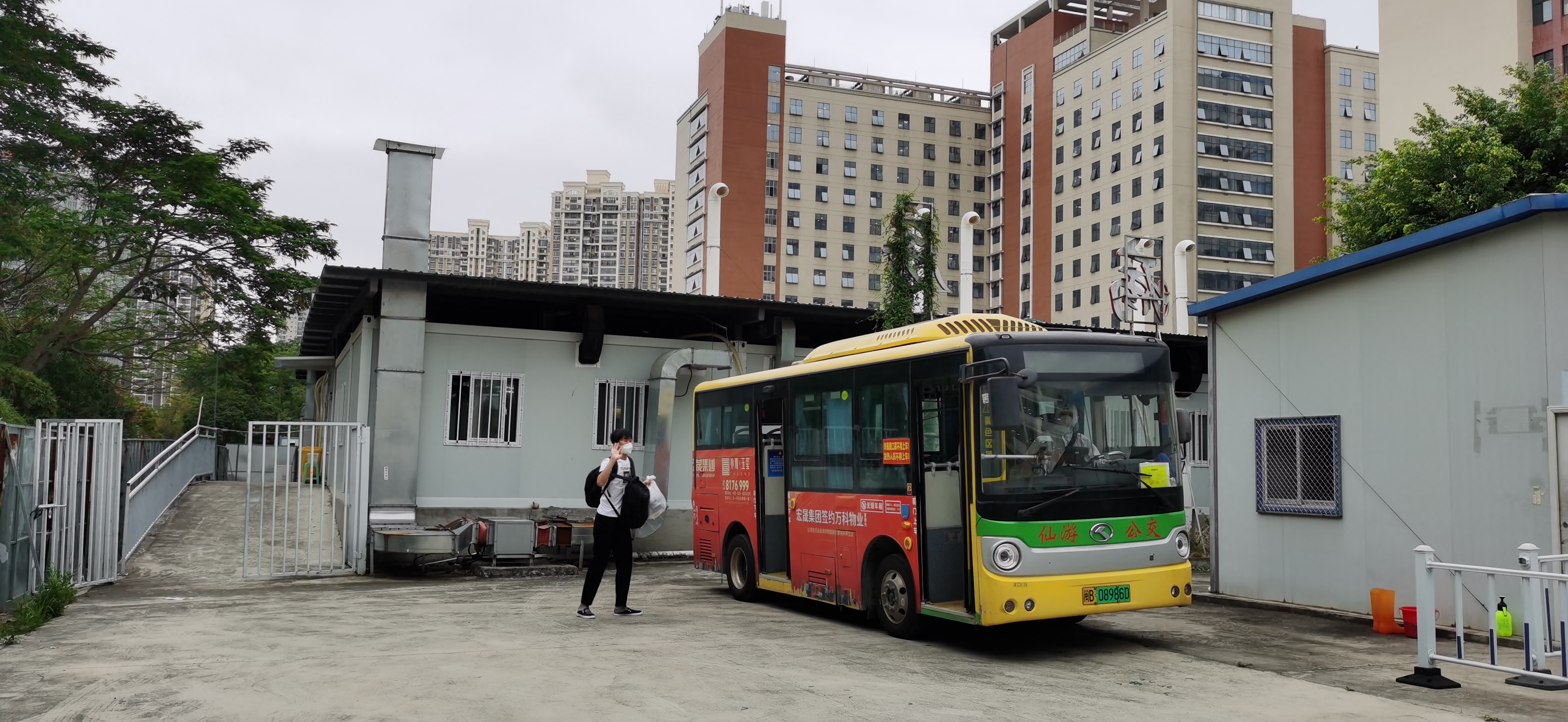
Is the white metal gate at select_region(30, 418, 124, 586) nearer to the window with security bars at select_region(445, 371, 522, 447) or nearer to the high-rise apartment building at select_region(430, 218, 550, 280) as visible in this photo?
the window with security bars at select_region(445, 371, 522, 447)

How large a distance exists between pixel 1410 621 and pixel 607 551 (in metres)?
7.88

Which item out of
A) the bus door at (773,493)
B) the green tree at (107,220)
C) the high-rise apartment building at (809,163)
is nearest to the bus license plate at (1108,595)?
the bus door at (773,493)

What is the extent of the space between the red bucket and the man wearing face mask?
7.55 meters

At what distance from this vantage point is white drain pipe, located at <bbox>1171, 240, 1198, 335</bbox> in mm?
28234

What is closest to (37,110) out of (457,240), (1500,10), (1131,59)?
(1500,10)

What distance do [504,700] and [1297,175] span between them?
80.2 metres

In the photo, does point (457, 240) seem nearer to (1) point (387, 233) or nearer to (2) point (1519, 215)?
(1) point (387, 233)

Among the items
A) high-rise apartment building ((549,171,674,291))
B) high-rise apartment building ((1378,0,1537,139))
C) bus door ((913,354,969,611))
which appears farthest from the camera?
high-rise apartment building ((549,171,674,291))

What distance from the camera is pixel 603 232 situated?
483 feet

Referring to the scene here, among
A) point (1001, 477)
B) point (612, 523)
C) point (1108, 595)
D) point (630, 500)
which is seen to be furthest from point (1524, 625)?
point (612, 523)

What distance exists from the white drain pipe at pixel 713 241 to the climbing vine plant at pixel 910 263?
16.5 feet

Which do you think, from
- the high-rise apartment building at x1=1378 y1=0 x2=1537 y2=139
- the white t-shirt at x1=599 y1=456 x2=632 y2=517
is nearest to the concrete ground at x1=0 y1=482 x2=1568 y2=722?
the white t-shirt at x1=599 y1=456 x2=632 y2=517

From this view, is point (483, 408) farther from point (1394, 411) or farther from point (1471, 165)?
point (1471, 165)

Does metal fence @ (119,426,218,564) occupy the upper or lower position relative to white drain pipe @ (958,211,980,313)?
lower
